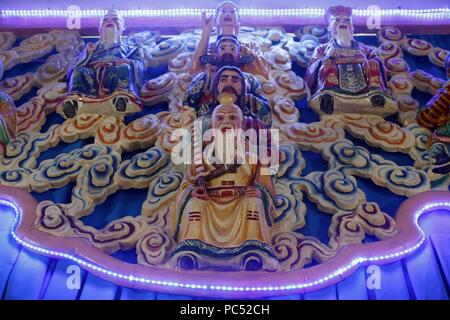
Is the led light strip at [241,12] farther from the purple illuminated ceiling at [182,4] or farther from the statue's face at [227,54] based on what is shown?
the statue's face at [227,54]

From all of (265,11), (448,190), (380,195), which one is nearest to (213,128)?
Result: (380,195)

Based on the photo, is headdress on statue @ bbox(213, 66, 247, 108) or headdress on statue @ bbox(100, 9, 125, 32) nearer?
headdress on statue @ bbox(213, 66, 247, 108)

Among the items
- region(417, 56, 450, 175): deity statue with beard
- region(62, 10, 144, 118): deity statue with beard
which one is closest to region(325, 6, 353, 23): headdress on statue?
region(417, 56, 450, 175): deity statue with beard

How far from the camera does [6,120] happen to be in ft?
13.2

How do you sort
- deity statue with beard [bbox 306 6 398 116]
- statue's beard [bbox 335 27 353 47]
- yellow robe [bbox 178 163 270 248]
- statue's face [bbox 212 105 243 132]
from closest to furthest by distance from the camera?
1. yellow robe [bbox 178 163 270 248]
2. statue's face [bbox 212 105 243 132]
3. deity statue with beard [bbox 306 6 398 116]
4. statue's beard [bbox 335 27 353 47]

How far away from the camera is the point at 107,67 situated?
431 cm

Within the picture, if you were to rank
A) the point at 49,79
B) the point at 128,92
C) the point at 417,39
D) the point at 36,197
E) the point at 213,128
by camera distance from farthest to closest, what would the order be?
the point at 417,39 < the point at 49,79 < the point at 128,92 < the point at 36,197 < the point at 213,128

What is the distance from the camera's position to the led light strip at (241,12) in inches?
201

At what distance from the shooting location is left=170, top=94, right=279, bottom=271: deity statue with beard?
310 centimetres

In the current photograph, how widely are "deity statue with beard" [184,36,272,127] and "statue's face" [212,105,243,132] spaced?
10.0 inches

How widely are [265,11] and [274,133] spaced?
5.45ft

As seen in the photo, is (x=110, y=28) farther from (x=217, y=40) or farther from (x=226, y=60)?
(x=226, y=60)

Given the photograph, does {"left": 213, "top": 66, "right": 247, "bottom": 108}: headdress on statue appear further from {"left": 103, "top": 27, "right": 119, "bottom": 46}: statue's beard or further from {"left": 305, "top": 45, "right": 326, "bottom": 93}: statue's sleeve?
{"left": 103, "top": 27, "right": 119, "bottom": 46}: statue's beard
